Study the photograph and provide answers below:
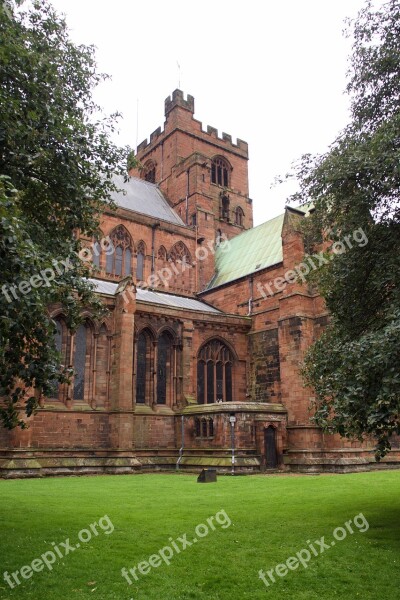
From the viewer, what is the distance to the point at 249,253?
41625 millimetres

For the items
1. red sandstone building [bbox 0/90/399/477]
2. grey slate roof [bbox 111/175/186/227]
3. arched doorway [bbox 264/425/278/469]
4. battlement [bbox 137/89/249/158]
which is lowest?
arched doorway [bbox 264/425/278/469]

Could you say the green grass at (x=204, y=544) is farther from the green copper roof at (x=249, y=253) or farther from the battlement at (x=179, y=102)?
the battlement at (x=179, y=102)

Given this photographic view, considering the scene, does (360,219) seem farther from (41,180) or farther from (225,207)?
(225,207)

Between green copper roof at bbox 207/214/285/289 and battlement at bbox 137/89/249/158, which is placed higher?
battlement at bbox 137/89/249/158

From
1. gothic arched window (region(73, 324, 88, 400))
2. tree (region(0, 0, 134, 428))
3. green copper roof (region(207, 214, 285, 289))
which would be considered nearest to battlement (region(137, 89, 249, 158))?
green copper roof (region(207, 214, 285, 289))

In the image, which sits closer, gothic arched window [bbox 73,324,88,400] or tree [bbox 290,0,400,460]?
tree [bbox 290,0,400,460]

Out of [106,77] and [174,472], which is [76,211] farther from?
[174,472]

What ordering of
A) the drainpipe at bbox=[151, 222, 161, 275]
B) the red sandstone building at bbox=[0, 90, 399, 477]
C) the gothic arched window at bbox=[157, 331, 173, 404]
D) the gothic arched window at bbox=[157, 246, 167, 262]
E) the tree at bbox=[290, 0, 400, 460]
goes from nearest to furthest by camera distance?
the tree at bbox=[290, 0, 400, 460]
the red sandstone building at bbox=[0, 90, 399, 477]
the gothic arched window at bbox=[157, 331, 173, 404]
the drainpipe at bbox=[151, 222, 161, 275]
the gothic arched window at bbox=[157, 246, 167, 262]

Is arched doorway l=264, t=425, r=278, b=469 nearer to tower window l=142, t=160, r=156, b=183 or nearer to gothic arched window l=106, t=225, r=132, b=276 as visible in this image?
gothic arched window l=106, t=225, r=132, b=276

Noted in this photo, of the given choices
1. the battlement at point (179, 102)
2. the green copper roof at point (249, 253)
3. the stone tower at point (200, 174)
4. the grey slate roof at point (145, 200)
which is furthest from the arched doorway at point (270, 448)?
the battlement at point (179, 102)

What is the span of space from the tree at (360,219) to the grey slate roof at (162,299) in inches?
711

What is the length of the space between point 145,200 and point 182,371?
65.6 ft

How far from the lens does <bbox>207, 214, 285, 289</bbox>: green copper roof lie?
38641 mm

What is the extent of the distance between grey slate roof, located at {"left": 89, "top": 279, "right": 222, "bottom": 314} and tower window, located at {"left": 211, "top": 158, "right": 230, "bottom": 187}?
622 inches
